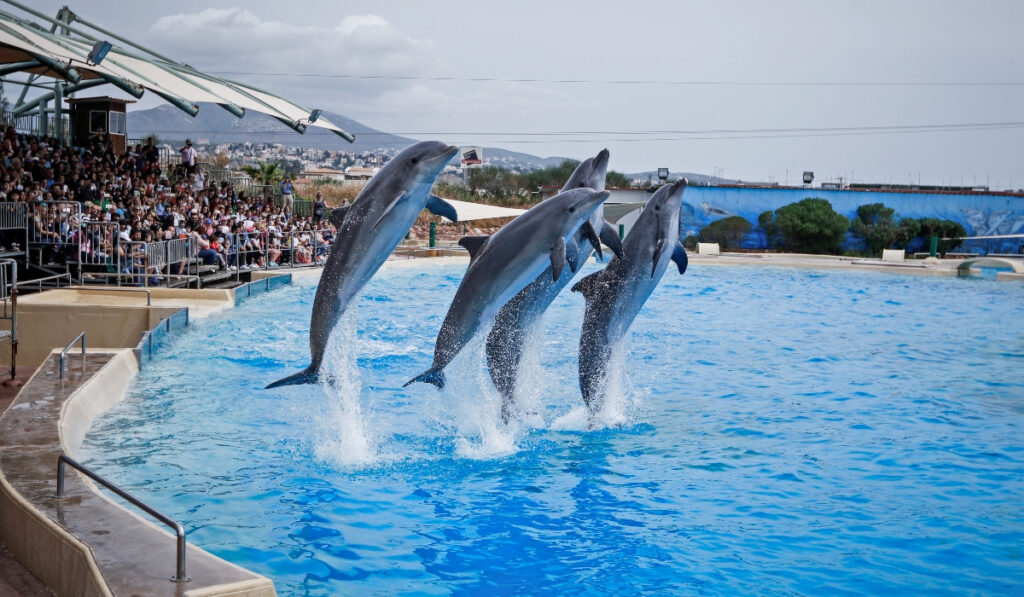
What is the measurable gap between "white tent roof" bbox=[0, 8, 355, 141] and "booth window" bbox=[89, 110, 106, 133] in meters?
2.13

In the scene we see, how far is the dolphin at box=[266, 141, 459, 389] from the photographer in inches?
200

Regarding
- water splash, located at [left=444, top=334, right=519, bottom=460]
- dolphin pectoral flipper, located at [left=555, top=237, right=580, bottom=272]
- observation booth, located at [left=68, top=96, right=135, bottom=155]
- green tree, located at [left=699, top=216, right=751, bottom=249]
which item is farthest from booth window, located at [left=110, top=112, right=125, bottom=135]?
green tree, located at [left=699, top=216, right=751, bottom=249]

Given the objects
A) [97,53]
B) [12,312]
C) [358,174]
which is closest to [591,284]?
[12,312]

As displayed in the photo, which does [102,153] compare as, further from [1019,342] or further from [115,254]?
[1019,342]

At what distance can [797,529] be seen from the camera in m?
5.73

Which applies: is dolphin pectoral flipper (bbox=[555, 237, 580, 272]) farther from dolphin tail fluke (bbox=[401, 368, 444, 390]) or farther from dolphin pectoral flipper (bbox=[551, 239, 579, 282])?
dolphin tail fluke (bbox=[401, 368, 444, 390])

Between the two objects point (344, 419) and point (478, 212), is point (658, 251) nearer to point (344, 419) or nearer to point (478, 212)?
point (344, 419)

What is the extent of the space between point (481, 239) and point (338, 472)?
1.97m

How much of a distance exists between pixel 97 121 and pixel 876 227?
25761 mm

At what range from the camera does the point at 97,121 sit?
73.0 feet

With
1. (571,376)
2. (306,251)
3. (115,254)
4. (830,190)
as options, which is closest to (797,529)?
(571,376)

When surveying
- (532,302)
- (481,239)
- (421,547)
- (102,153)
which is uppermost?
(102,153)

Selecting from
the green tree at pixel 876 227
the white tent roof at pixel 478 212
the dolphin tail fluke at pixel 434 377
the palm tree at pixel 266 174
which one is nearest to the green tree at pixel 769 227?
the green tree at pixel 876 227

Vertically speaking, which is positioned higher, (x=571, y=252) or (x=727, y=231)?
(x=727, y=231)
